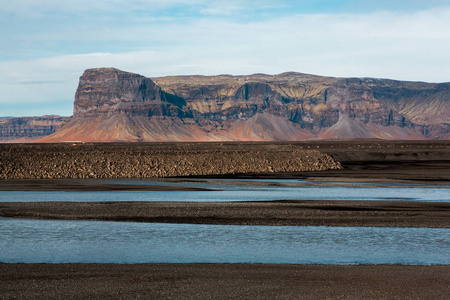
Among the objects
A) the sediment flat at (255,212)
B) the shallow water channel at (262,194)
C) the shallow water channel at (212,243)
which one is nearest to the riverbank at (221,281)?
the shallow water channel at (212,243)

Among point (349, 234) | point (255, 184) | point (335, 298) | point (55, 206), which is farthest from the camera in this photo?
point (255, 184)

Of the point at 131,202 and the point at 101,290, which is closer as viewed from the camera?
the point at 101,290

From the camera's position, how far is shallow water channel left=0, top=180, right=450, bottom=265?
15875mm

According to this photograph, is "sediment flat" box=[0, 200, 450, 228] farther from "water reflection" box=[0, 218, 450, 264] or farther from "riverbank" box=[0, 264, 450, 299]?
"riverbank" box=[0, 264, 450, 299]

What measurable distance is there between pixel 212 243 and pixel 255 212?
7.85m

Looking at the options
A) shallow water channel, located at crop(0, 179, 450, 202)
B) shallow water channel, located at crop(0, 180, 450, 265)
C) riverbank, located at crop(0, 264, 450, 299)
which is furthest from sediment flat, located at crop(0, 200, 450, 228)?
riverbank, located at crop(0, 264, 450, 299)

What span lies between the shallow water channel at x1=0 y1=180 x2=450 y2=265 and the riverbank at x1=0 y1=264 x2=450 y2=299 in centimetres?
87

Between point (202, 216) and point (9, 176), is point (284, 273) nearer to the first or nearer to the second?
point (202, 216)

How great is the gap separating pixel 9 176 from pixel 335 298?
42.3 meters

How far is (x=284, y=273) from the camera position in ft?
46.3

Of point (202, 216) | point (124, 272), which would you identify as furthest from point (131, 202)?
point (124, 272)

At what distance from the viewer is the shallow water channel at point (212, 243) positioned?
15875 mm

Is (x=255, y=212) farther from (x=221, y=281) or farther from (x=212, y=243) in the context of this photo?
(x=221, y=281)

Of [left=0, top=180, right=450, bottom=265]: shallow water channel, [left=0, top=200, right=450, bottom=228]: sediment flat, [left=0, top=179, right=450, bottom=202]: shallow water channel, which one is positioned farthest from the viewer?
[left=0, top=179, right=450, bottom=202]: shallow water channel
